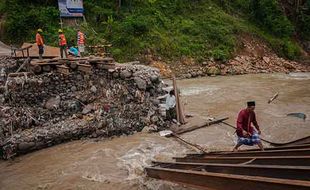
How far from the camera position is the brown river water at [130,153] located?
8.22 m

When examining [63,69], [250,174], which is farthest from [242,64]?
[250,174]

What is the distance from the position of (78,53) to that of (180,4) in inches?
752

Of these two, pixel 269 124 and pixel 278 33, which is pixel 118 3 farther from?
pixel 269 124

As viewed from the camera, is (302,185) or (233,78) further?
(233,78)

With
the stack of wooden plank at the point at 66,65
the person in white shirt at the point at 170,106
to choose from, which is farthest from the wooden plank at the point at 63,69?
the person in white shirt at the point at 170,106

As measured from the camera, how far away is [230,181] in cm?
438

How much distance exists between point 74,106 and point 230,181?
345 inches

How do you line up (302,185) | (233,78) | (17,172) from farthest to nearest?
(233,78), (17,172), (302,185)

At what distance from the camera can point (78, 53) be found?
15461mm

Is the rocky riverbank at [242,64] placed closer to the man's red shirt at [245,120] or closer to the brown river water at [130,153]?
the brown river water at [130,153]

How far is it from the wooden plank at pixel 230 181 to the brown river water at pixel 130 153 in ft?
5.71

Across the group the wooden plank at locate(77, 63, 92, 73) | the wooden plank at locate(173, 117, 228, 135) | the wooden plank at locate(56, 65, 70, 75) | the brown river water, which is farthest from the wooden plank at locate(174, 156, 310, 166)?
the wooden plank at locate(56, 65, 70, 75)

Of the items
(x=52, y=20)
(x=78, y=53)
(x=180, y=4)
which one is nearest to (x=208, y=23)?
(x=180, y=4)

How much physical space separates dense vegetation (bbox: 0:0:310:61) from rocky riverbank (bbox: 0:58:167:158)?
461 inches
